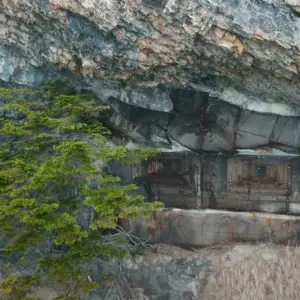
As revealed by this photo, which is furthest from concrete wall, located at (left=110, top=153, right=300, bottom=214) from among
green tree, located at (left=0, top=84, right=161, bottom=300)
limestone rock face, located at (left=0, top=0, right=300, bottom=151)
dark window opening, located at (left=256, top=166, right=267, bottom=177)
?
green tree, located at (left=0, top=84, right=161, bottom=300)

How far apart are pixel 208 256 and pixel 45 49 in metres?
5.34

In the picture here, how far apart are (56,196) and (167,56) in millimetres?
3115

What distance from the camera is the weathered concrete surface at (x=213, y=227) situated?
8141mm

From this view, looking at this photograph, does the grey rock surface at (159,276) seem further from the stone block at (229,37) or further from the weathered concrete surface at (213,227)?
the stone block at (229,37)

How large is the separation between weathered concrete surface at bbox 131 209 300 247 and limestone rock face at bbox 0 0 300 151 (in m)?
1.54

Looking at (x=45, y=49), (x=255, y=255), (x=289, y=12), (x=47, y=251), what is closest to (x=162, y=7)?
(x=289, y=12)

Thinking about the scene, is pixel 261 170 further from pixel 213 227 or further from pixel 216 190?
pixel 213 227

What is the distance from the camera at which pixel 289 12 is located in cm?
566

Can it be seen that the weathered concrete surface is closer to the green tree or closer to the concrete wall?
the concrete wall

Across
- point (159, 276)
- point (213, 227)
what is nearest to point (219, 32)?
point (213, 227)

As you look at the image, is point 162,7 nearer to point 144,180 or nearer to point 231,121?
point 231,121

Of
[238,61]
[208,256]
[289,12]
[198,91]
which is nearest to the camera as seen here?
[289,12]

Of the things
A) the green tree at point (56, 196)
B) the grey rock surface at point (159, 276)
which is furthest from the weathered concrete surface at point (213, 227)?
the green tree at point (56, 196)

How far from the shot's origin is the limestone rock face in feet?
19.1
